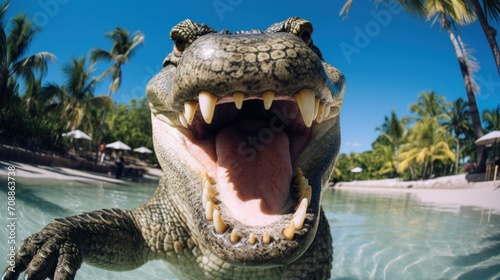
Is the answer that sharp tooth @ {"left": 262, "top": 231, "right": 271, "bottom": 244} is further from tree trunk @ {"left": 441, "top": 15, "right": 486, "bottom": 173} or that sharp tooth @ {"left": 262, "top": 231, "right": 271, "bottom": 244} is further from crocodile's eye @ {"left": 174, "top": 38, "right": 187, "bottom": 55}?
tree trunk @ {"left": 441, "top": 15, "right": 486, "bottom": 173}

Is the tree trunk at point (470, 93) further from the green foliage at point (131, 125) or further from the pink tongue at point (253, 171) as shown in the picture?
the green foliage at point (131, 125)

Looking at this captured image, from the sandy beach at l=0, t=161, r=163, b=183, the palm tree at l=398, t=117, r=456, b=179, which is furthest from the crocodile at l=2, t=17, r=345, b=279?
the palm tree at l=398, t=117, r=456, b=179

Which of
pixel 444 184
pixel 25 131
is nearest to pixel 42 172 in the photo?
pixel 25 131

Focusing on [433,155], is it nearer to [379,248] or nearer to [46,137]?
[379,248]

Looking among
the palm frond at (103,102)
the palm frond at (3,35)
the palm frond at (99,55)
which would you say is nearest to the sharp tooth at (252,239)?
the palm frond at (3,35)

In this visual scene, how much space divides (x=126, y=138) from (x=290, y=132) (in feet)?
107

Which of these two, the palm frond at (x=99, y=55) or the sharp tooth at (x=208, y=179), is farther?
the palm frond at (x=99, y=55)

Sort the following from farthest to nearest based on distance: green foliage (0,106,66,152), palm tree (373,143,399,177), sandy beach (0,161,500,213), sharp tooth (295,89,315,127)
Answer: palm tree (373,143,399,177), green foliage (0,106,66,152), sandy beach (0,161,500,213), sharp tooth (295,89,315,127)

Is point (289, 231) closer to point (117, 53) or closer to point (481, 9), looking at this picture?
point (481, 9)

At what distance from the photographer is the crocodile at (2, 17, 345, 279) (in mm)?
1327

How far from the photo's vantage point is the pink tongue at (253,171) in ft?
5.14

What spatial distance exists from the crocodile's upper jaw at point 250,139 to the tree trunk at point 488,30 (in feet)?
38.9

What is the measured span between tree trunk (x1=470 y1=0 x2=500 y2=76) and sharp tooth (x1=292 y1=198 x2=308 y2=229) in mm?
12359

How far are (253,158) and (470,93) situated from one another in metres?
18.1
